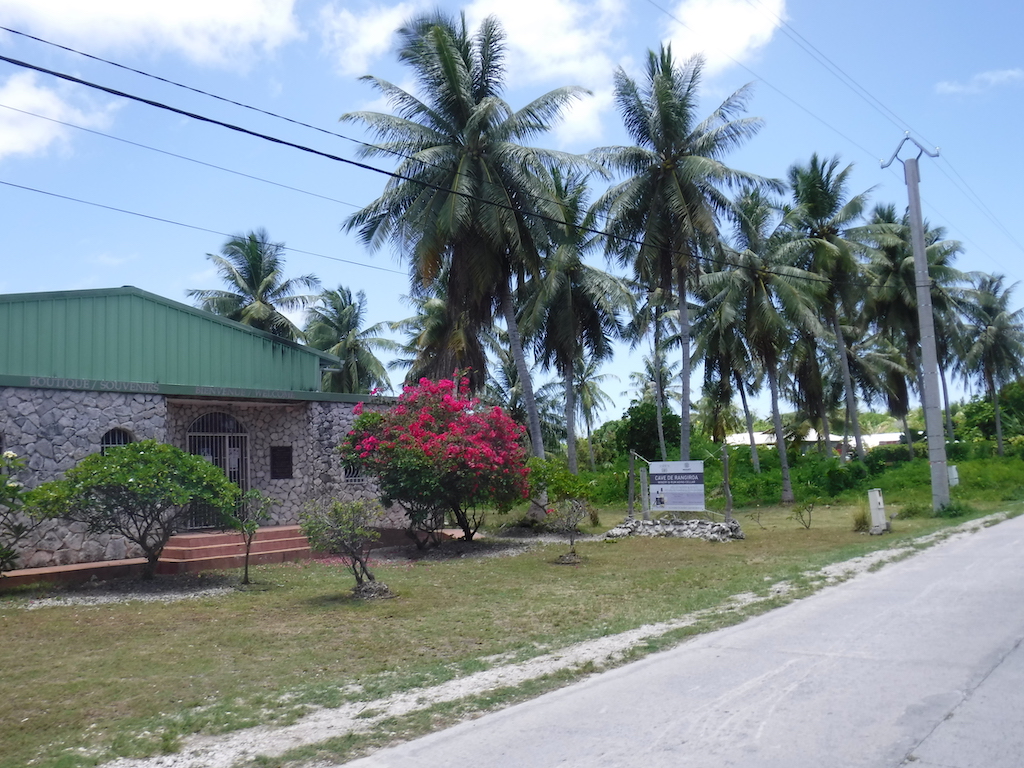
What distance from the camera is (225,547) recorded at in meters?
15.4

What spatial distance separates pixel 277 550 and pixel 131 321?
18.3ft

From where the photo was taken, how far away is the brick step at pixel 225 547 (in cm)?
1483

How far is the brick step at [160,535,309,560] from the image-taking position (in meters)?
14.8

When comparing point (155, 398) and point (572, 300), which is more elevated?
point (572, 300)

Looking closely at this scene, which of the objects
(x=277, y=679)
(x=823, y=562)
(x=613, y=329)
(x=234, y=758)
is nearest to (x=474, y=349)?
(x=613, y=329)

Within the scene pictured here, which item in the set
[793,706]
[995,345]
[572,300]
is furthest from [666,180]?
[995,345]

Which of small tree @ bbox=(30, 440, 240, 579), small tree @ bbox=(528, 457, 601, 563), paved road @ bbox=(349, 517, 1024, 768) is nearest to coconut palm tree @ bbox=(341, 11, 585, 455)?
small tree @ bbox=(528, 457, 601, 563)

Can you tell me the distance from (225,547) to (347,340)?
28092 mm

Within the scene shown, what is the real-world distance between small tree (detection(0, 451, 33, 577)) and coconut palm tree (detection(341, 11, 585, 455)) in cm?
1097

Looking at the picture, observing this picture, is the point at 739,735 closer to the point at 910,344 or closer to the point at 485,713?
the point at 485,713

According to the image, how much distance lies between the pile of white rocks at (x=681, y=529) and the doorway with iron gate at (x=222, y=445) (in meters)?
8.86

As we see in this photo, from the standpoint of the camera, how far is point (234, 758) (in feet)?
17.8

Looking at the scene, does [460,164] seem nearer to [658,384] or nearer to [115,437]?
[115,437]

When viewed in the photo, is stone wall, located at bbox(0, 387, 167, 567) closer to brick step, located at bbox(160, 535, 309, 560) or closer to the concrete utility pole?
brick step, located at bbox(160, 535, 309, 560)
